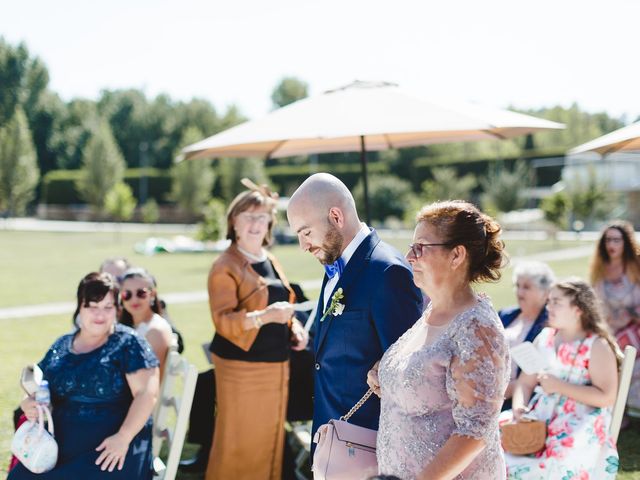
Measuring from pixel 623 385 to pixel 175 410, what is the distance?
2653 millimetres

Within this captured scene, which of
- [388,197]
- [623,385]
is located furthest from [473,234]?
[388,197]

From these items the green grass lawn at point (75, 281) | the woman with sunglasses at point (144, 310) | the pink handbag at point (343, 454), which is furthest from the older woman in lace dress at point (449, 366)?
the woman with sunglasses at point (144, 310)

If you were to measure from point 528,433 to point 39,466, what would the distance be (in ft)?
8.88

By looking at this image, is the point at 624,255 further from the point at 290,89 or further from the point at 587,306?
the point at 290,89

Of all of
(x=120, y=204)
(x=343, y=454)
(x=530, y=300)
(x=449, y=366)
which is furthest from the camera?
(x=120, y=204)

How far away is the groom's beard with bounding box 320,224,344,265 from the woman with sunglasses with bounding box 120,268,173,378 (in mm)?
2094

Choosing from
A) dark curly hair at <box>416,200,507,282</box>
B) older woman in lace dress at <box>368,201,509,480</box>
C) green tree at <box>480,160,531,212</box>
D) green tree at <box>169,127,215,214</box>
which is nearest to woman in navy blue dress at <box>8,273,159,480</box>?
older woman in lace dress at <box>368,201,509,480</box>

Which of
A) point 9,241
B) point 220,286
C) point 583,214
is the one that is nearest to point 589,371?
point 220,286

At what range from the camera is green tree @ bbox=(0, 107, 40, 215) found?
48188 mm

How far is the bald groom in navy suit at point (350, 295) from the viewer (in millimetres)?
2582

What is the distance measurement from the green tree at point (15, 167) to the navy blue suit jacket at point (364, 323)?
5128 cm

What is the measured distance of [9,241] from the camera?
35.1 metres

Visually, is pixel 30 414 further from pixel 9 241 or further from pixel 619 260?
pixel 9 241

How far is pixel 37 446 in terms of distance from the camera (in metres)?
3.29
